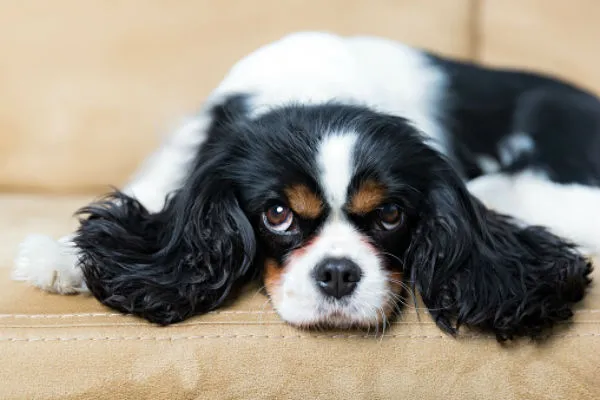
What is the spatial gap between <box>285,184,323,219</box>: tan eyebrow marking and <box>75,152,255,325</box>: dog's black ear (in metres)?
0.12

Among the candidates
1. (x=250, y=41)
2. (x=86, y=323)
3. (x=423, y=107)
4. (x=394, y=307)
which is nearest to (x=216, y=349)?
(x=86, y=323)

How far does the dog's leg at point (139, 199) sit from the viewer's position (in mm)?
1312

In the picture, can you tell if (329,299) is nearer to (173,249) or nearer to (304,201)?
(304,201)

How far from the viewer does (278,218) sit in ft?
4.49

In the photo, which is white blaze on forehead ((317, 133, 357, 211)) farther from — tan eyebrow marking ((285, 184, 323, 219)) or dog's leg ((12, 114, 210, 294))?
dog's leg ((12, 114, 210, 294))

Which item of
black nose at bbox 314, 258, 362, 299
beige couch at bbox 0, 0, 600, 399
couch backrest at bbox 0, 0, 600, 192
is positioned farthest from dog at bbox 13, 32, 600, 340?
couch backrest at bbox 0, 0, 600, 192

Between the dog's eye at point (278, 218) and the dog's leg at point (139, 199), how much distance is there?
33 centimetres

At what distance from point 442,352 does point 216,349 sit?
1.18ft

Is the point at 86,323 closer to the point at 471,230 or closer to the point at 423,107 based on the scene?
the point at 471,230

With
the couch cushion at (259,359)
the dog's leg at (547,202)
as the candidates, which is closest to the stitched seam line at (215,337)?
the couch cushion at (259,359)

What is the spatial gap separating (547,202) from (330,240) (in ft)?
2.50

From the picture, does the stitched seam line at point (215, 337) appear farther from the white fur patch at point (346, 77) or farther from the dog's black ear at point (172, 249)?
the white fur patch at point (346, 77)

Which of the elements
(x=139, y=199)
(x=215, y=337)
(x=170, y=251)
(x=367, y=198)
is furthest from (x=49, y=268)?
(x=367, y=198)

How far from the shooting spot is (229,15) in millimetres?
2199
